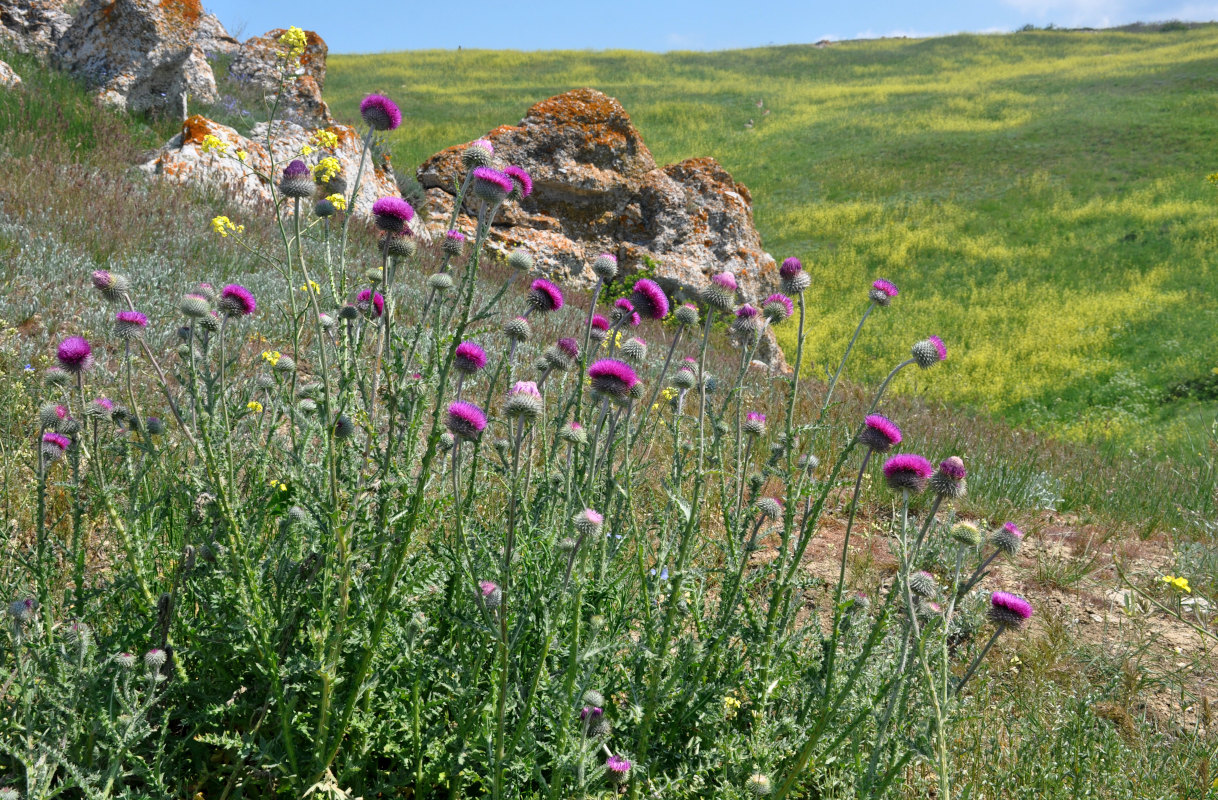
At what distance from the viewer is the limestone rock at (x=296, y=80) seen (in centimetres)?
1120

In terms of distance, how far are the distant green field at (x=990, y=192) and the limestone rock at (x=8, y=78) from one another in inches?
591

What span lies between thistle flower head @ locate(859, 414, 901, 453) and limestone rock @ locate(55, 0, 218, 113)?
12.1m

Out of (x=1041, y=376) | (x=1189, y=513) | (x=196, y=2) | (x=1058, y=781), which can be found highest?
(x=196, y=2)

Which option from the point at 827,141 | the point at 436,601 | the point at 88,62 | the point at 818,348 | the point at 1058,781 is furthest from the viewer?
the point at 827,141

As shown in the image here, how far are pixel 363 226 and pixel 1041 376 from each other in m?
13.8

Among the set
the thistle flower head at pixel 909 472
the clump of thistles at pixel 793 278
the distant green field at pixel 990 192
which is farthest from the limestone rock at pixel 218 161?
the distant green field at pixel 990 192

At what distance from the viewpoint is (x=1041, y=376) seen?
1542cm

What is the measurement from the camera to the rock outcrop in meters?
11.5

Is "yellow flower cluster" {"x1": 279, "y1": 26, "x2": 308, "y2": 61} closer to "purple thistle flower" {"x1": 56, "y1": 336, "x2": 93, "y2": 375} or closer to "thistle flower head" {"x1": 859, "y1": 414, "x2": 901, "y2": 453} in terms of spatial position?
"purple thistle flower" {"x1": 56, "y1": 336, "x2": 93, "y2": 375}

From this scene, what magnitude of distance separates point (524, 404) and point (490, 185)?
0.76m

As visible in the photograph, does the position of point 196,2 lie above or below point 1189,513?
above

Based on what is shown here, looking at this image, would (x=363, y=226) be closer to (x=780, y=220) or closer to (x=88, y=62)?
(x=88, y=62)

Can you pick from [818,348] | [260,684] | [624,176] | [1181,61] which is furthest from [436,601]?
[1181,61]

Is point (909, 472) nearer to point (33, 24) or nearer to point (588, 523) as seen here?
point (588, 523)
